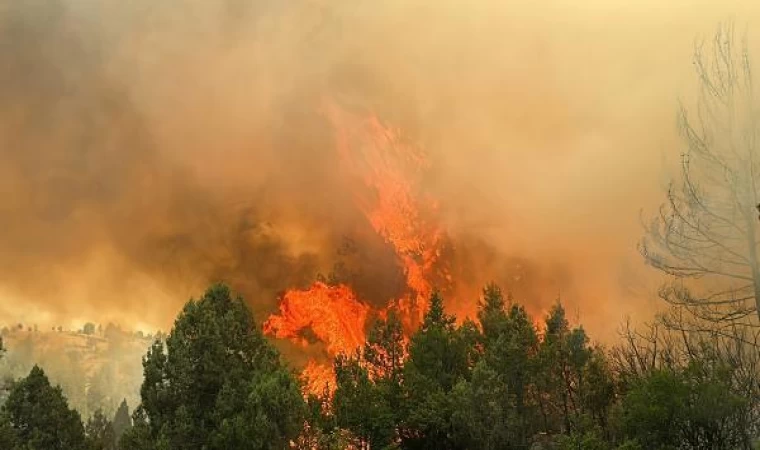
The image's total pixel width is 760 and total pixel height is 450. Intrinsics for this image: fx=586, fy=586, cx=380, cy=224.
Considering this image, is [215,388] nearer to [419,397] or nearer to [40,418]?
[40,418]

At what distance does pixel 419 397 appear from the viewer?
1577 inches

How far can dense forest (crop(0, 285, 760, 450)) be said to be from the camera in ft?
88.0

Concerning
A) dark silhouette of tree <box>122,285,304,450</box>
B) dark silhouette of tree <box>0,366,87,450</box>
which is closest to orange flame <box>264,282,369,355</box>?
dark silhouette of tree <box>122,285,304,450</box>

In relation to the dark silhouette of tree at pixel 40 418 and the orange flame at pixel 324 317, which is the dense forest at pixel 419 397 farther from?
the orange flame at pixel 324 317

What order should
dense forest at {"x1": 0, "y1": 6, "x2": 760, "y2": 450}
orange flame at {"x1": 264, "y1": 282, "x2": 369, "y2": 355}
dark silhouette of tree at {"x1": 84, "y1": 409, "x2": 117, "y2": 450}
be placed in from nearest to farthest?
dense forest at {"x1": 0, "y1": 6, "x2": 760, "y2": 450}
dark silhouette of tree at {"x1": 84, "y1": 409, "x2": 117, "y2": 450}
orange flame at {"x1": 264, "y1": 282, "x2": 369, "y2": 355}

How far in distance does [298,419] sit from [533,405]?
1919cm

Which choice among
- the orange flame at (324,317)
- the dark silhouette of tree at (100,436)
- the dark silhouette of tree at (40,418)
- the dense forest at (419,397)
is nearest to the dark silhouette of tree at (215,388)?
the dense forest at (419,397)

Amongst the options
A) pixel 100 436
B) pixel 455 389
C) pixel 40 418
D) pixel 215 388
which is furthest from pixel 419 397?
pixel 100 436

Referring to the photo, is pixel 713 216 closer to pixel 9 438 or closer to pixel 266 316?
pixel 9 438

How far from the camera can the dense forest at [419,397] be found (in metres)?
26.8

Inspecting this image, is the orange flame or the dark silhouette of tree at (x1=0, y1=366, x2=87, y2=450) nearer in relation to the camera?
the dark silhouette of tree at (x1=0, y1=366, x2=87, y2=450)

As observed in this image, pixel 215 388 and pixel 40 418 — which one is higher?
pixel 215 388

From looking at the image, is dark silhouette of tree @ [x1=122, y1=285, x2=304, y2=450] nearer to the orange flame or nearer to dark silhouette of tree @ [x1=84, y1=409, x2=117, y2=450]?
dark silhouette of tree @ [x1=84, y1=409, x2=117, y2=450]

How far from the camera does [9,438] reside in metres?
28.0
